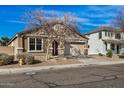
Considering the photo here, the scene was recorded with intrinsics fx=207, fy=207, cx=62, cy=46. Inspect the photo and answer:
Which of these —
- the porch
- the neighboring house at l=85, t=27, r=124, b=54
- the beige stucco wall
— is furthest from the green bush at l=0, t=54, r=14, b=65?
the porch

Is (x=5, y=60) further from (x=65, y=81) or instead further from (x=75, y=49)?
(x=75, y=49)

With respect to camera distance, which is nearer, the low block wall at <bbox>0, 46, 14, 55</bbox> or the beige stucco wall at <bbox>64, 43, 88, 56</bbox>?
the low block wall at <bbox>0, 46, 14, 55</bbox>

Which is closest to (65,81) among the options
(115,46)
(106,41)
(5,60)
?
(5,60)

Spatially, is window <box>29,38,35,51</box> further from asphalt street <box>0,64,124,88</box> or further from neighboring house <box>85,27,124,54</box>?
neighboring house <box>85,27,124,54</box>

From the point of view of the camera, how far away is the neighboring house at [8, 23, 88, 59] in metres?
26.4

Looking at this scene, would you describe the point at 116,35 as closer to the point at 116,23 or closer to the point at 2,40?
the point at 116,23

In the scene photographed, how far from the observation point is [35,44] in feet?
90.9

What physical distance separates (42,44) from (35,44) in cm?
99

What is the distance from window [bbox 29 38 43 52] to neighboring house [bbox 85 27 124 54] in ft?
50.5

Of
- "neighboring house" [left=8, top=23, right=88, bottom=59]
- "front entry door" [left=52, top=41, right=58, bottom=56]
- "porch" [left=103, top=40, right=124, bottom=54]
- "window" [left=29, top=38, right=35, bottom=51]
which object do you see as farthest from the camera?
"porch" [left=103, top=40, right=124, bottom=54]

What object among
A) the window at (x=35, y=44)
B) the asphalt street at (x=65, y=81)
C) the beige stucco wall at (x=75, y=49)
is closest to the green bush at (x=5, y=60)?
the asphalt street at (x=65, y=81)

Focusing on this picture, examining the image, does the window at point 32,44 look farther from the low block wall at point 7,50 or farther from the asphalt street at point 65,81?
the asphalt street at point 65,81

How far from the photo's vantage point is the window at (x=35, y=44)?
2751 centimetres
